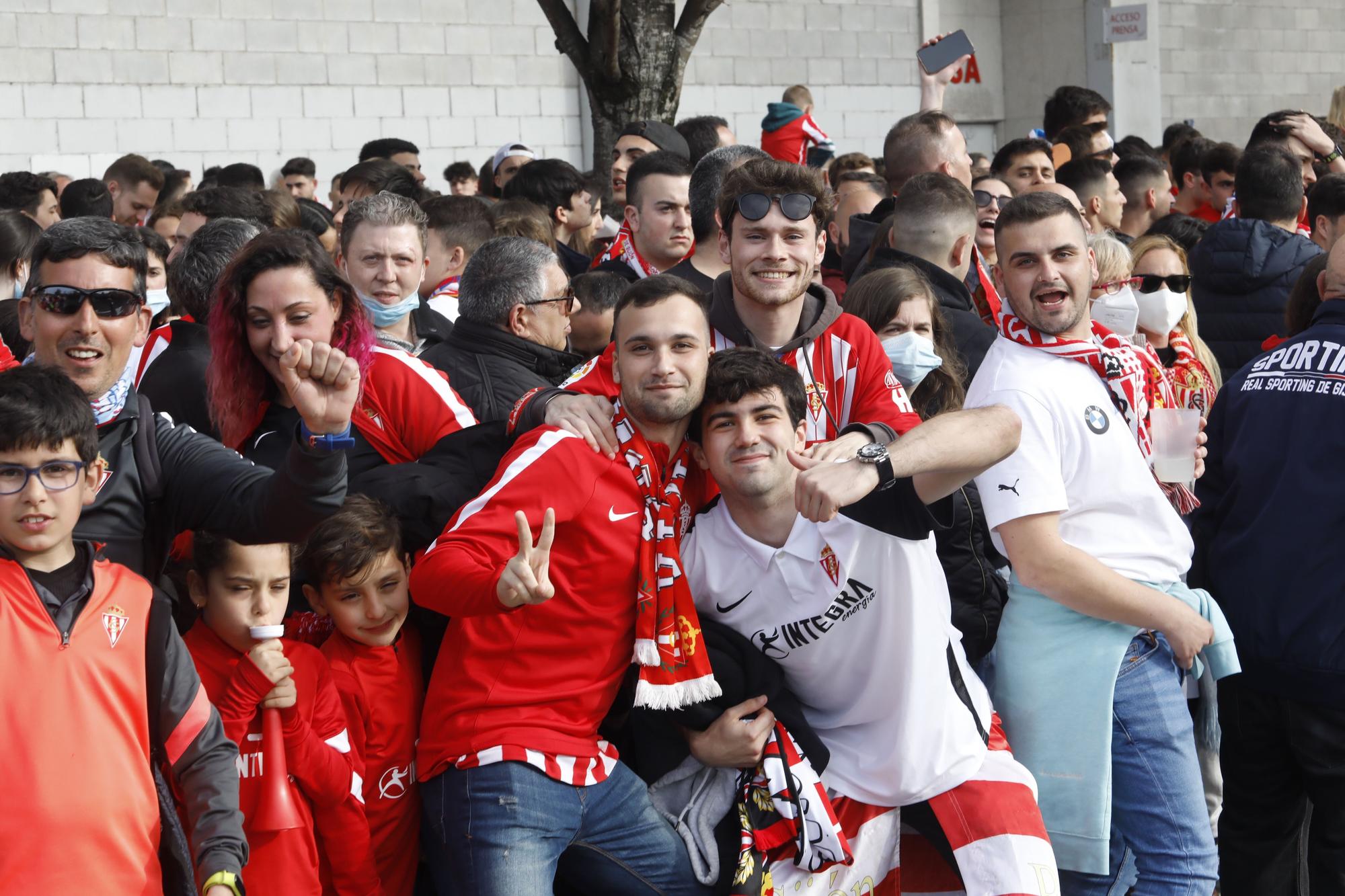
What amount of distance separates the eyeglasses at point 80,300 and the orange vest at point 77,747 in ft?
2.05

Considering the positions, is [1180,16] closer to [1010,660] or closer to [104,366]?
[1010,660]

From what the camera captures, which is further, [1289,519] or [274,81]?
[274,81]

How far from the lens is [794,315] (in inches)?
153

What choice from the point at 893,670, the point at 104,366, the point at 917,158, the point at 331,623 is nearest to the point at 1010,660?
the point at 893,670

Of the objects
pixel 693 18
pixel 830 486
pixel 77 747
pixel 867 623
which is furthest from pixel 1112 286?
pixel 693 18

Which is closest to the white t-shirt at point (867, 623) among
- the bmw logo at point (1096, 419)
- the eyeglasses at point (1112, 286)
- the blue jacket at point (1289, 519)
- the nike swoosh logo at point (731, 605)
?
the nike swoosh logo at point (731, 605)

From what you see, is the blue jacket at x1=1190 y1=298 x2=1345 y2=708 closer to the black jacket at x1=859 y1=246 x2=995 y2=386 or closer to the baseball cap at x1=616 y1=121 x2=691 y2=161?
the black jacket at x1=859 y1=246 x2=995 y2=386

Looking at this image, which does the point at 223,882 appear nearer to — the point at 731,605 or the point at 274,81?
the point at 731,605

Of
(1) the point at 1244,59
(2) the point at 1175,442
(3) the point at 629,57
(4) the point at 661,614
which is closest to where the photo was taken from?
(4) the point at 661,614

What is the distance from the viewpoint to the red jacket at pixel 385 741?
3439 mm

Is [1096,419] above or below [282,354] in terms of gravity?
below

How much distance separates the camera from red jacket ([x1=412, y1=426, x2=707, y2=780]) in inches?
128

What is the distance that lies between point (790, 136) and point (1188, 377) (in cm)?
349

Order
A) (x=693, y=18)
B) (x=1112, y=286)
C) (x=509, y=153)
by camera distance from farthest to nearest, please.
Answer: (x=693, y=18) < (x=509, y=153) < (x=1112, y=286)
